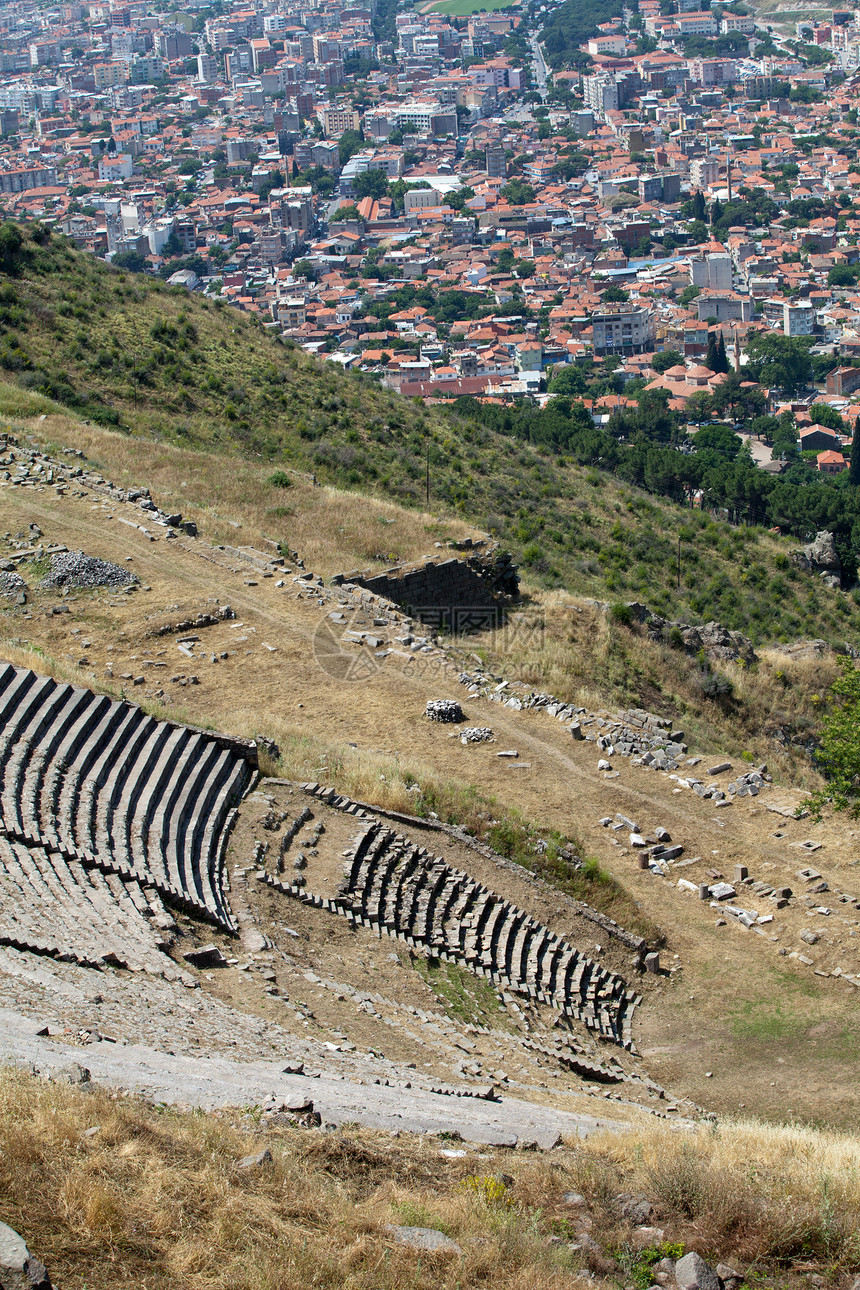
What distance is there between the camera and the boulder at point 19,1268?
5.80m

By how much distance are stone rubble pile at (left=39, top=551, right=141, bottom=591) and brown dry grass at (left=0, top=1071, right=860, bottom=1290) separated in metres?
14.3

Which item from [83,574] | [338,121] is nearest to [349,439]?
[83,574]

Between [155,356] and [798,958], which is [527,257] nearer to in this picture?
[155,356]

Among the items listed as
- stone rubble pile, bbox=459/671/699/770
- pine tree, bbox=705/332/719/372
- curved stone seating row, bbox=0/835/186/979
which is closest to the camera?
curved stone seating row, bbox=0/835/186/979

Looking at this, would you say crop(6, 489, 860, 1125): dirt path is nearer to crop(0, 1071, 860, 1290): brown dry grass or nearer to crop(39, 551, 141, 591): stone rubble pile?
crop(39, 551, 141, 591): stone rubble pile

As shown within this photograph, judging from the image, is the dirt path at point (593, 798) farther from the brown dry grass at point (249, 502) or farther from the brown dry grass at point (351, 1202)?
the brown dry grass at point (351, 1202)

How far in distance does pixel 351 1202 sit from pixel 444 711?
35.7 feet

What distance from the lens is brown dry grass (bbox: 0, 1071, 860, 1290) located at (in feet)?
21.0

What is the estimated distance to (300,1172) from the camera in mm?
7191

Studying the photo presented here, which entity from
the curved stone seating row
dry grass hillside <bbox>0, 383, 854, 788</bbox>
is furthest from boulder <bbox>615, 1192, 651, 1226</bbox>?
dry grass hillside <bbox>0, 383, 854, 788</bbox>

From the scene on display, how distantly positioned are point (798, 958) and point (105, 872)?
758 cm

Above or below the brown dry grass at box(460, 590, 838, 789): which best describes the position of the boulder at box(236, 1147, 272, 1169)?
above

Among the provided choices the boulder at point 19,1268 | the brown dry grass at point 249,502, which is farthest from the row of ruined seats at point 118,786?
the brown dry grass at point 249,502

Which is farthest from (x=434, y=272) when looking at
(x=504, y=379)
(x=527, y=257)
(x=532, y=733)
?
(x=532, y=733)
